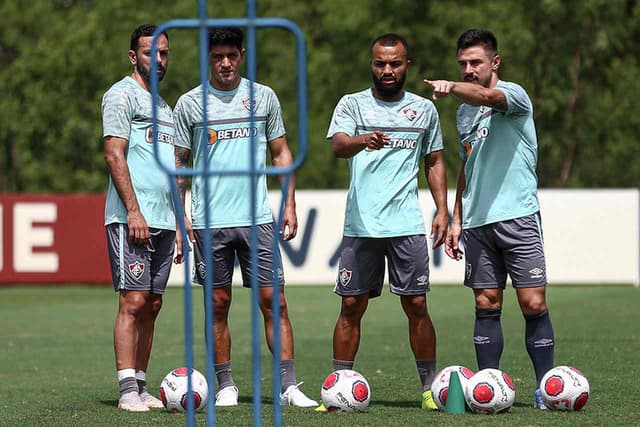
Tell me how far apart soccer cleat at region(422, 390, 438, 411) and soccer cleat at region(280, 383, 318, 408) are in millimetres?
701

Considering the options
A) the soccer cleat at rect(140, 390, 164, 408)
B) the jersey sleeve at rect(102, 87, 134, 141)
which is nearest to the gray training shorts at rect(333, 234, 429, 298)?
the soccer cleat at rect(140, 390, 164, 408)

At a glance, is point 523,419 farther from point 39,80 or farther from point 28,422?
point 39,80

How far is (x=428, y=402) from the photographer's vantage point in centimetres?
778

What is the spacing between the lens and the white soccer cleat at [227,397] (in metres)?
8.08

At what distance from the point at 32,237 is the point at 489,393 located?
51.9 feet

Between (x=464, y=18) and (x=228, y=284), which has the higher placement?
(x=464, y=18)

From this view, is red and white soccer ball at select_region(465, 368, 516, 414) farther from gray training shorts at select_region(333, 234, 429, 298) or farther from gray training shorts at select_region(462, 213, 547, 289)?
gray training shorts at select_region(333, 234, 429, 298)

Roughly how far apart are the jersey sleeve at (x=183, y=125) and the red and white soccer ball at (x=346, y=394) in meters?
1.81

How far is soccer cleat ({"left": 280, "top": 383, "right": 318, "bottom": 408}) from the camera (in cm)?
804

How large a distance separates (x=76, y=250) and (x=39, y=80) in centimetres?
1213

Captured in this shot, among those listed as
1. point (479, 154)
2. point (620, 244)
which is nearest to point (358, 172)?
point (479, 154)

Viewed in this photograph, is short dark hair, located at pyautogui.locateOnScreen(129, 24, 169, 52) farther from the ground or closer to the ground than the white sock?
farther from the ground

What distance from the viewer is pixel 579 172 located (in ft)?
110

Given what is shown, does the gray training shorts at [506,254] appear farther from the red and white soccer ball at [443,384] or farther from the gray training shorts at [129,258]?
the gray training shorts at [129,258]
